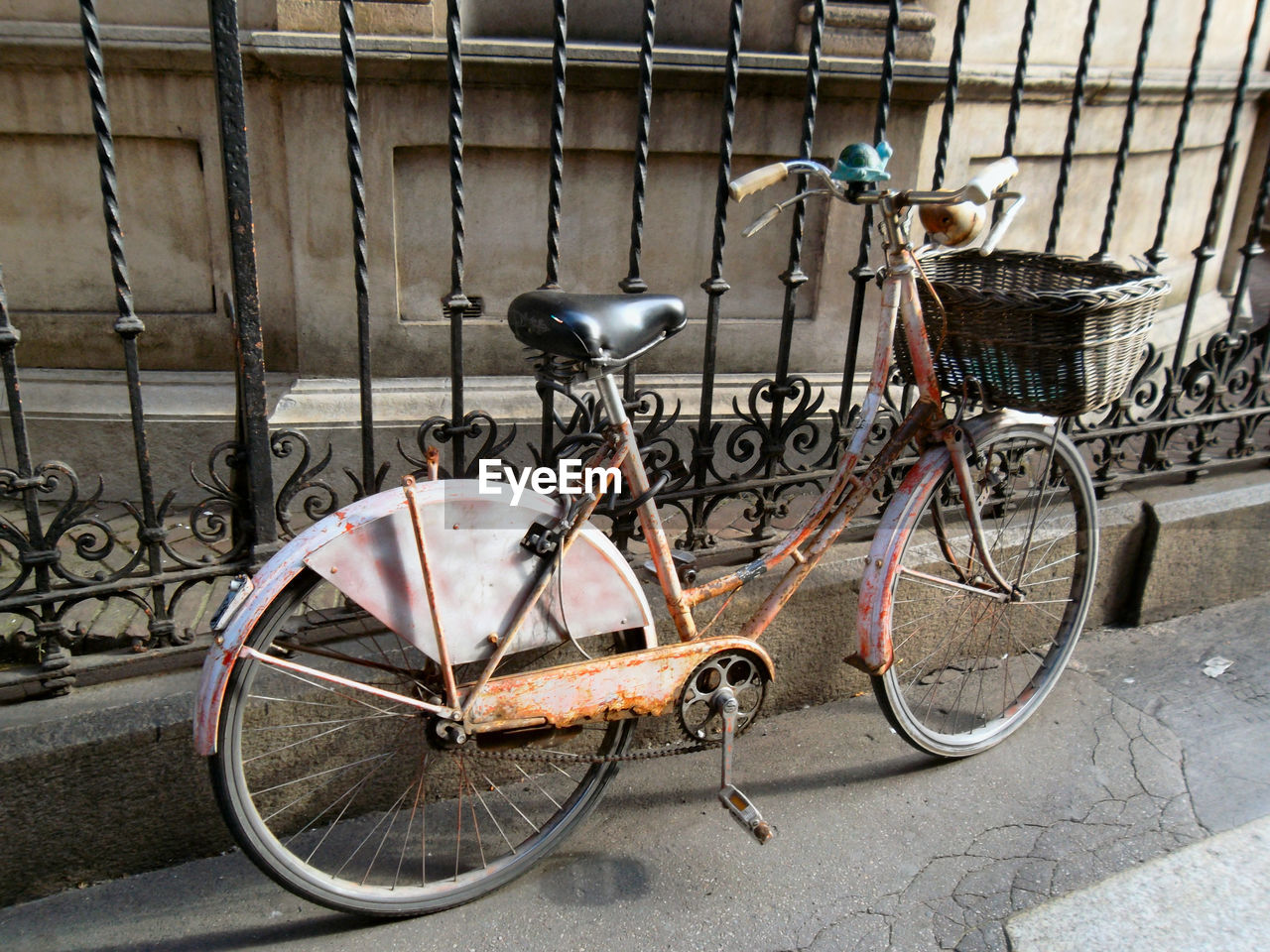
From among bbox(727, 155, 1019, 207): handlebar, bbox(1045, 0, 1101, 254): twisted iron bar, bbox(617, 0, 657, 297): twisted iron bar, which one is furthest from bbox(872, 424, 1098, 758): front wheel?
bbox(617, 0, 657, 297): twisted iron bar

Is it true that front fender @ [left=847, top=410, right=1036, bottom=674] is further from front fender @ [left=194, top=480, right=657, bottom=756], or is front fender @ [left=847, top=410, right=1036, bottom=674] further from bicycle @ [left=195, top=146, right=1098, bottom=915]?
front fender @ [left=194, top=480, right=657, bottom=756]

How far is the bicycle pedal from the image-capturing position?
2467mm

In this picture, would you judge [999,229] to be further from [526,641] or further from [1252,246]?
[1252,246]

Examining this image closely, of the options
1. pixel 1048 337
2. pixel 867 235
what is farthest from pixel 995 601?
pixel 867 235

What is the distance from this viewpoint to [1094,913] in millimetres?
2406

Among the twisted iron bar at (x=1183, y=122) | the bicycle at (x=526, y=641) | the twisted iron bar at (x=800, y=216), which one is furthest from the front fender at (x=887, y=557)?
the twisted iron bar at (x=1183, y=122)

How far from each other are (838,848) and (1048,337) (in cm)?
144

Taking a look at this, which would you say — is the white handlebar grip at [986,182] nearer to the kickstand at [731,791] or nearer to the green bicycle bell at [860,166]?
the green bicycle bell at [860,166]

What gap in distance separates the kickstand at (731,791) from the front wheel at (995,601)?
0.60m

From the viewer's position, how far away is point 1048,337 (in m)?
2.40

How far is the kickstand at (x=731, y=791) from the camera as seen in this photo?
2475 mm

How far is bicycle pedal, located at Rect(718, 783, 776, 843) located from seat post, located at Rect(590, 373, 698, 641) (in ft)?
1.34

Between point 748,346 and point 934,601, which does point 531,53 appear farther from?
point 934,601

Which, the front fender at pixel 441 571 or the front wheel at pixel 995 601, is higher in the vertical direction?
the front fender at pixel 441 571
